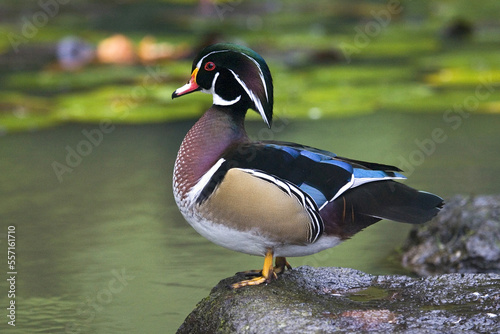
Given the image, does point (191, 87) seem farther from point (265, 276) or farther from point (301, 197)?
point (265, 276)

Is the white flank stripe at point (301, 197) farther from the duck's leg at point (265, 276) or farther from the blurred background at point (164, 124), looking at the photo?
the blurred background at point (164, 124)

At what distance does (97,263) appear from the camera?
5105 millimetres

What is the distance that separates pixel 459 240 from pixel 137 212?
228 cm

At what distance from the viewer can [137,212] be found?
607 cm

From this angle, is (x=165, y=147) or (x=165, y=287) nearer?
(x=165, y=287)

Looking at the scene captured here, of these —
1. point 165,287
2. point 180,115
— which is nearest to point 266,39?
point 180,115

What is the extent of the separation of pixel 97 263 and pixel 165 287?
24.2 inches

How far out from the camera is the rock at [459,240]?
480 centimetres

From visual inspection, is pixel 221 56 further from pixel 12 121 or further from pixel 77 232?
pixel 12 121

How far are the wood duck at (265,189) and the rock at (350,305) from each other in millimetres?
137

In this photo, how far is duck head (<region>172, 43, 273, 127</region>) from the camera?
3.74 meters

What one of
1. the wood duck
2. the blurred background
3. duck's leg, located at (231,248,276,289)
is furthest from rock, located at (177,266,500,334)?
the blurred background

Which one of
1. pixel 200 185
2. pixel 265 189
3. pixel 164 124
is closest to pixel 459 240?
pixel 265 189

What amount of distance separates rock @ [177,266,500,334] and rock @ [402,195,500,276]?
1014 millimetres
